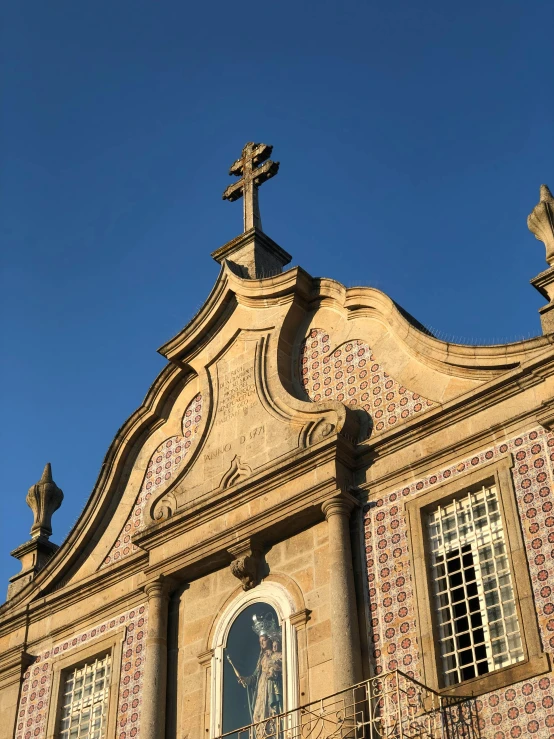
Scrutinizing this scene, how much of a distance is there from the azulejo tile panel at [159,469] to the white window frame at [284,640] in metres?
2.81

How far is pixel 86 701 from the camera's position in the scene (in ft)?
59.6

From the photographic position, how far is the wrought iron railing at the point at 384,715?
13.6m

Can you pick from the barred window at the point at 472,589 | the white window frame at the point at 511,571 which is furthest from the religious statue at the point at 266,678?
the barred window at the point at 472,589

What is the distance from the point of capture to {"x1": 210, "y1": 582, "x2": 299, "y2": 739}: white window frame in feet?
50.4

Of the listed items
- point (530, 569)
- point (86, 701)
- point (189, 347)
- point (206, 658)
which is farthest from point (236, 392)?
point (530, 569)

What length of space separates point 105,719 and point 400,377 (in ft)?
19.9

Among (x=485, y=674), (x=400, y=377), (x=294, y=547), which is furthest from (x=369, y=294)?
(x=485, y=674)

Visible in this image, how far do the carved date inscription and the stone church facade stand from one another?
46 millimetres

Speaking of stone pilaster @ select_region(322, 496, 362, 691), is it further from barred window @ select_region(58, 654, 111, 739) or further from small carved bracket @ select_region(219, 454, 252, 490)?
barred window @ select_region(58, 654, 111, 739)

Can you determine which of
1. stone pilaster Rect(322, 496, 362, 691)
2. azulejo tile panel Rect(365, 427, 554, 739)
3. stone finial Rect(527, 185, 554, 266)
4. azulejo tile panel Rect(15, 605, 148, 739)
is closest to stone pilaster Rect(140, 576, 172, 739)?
azulejo tile panel Rect(15, 605, 148, 739)

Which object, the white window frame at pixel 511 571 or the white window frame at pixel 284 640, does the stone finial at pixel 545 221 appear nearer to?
the white window frame at pixel 511 571

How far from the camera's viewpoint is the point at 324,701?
14.6 m

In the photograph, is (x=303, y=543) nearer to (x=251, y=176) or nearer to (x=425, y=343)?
(x=425, y=343)

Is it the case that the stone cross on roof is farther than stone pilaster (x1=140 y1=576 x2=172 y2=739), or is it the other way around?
the stone cross on roof
